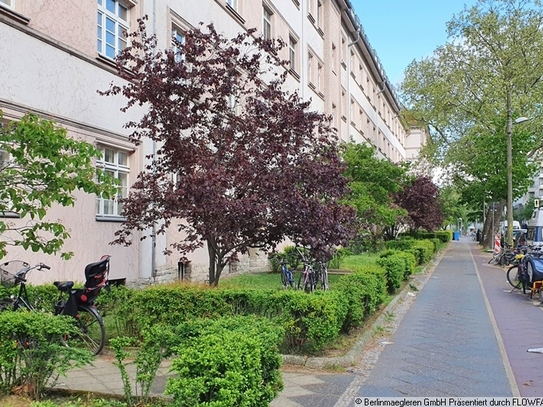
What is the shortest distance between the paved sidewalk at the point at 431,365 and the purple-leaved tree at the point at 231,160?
2.15m

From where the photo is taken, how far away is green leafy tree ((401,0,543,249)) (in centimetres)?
3338

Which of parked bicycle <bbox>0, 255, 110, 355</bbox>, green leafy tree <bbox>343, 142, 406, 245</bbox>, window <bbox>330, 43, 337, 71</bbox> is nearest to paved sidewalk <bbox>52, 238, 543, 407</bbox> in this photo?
parked bicycle <bbox>0, 255, 110, 355</bbox>

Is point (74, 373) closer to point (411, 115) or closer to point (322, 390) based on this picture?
point (322, 390)

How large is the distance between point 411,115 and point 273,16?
23.0 m

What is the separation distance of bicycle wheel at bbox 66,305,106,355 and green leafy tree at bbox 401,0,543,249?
2768 centimetres

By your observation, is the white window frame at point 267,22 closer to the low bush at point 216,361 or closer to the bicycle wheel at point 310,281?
the bicycle wheel at point 310,281

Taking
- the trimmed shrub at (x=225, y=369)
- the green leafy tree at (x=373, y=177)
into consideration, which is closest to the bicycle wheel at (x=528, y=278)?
the green leafy tree at (x=373, y=177)

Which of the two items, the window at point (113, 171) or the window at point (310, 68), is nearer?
the window at point (113, 171)

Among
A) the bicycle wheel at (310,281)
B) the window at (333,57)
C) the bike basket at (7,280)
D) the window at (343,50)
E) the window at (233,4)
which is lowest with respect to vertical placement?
the bicycle wheel at (310,281)

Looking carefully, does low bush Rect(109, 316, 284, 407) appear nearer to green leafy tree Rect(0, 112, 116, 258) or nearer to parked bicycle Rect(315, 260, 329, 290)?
green leafy tree Rect(0, 112, 116, 258)

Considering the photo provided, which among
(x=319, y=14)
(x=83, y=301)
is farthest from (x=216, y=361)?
(x=319, y=14)

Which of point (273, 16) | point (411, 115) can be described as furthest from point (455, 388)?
point (411, 115)

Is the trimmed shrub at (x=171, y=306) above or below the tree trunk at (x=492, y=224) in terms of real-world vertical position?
below

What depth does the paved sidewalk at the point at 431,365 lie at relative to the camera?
20.1 feet
